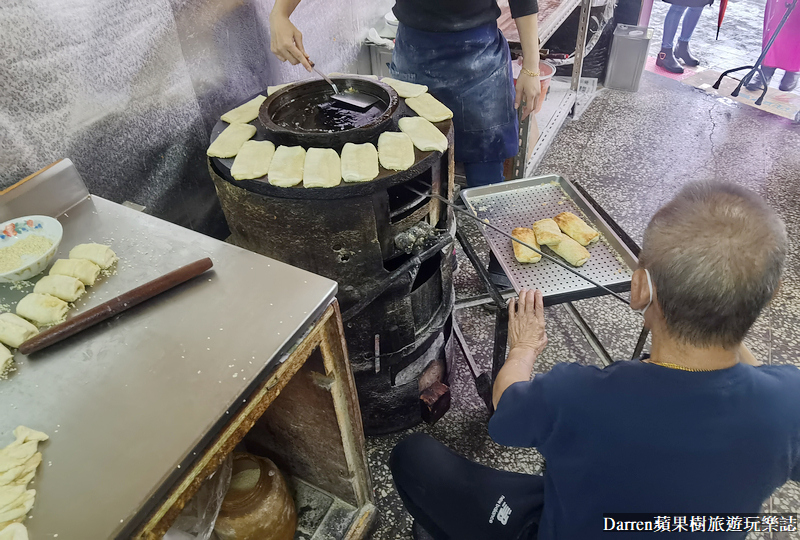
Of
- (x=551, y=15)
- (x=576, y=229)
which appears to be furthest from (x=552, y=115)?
(x=576, y=229)

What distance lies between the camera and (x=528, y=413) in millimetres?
1160

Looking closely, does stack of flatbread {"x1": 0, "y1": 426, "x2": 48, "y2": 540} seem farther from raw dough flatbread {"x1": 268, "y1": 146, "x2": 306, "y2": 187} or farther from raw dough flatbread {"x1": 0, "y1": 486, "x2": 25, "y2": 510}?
Result: raw dough flatbread {"x1": 268, "y1": 146, "x2": 306, "y2": 187}

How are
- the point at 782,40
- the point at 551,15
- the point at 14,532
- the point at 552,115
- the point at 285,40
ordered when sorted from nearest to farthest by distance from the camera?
1. the point at 14,532
2. the point at 285,40
3. the point at 551,15
4. the point at 552,115
5. the point at 782,40

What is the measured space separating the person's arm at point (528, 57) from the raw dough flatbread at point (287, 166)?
138cm

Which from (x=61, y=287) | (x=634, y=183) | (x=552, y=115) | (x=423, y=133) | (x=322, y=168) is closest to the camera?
(x=61, y=287)

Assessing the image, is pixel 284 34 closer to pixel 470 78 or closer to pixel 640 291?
pixel 470 78

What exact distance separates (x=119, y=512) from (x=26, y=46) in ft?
4.45

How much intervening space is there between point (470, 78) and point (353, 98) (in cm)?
77

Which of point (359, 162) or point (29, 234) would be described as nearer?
point (29, 234)

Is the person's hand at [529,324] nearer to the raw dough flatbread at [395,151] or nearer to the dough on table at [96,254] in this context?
the raw dough flatbread at [395,151]

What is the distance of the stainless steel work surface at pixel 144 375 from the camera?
34.6 inches

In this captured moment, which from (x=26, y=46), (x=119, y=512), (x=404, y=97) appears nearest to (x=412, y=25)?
(x=404, y=97)

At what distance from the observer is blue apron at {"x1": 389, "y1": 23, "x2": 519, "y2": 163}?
241 cm

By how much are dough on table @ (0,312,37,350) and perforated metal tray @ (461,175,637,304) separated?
1.34 metres
